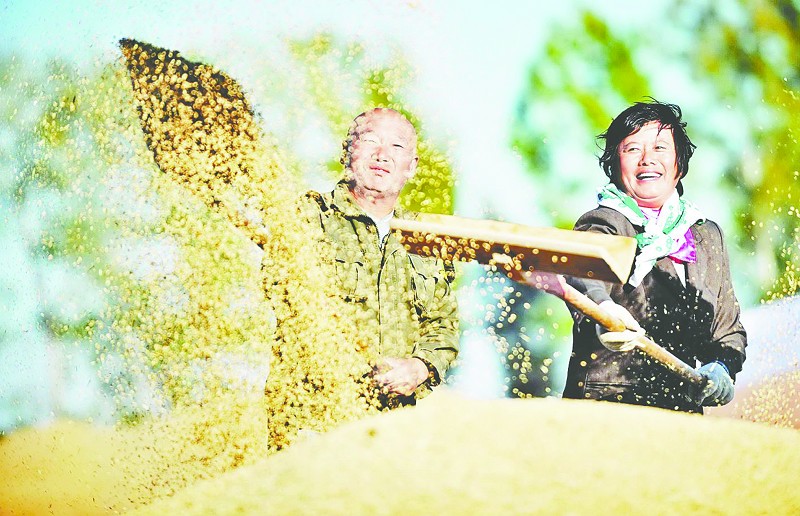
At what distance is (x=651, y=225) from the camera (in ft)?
12.0

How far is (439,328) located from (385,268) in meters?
0.36

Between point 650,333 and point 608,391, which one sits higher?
point 650,333

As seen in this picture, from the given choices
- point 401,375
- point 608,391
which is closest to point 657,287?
point 608,391

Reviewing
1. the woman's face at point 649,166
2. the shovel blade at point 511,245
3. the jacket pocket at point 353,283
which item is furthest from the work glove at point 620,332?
the jacket pocket at point 353,283

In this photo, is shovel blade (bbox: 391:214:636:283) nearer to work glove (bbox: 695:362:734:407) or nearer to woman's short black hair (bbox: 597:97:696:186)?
woman's short black hair (bbox: 597:97:696:186)

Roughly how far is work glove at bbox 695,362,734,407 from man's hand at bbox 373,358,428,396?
1.33 m

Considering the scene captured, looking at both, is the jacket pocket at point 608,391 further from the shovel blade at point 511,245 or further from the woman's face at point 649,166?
the woman's face at point 649,166

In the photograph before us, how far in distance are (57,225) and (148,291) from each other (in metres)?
0.73

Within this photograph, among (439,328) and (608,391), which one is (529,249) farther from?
(608,391)

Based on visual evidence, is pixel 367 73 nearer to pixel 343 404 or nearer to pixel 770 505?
pixel 343 404

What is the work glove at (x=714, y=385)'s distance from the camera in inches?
145

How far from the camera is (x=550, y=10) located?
3592 millimetres

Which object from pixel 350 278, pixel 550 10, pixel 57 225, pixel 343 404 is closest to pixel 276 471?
pixel 343 404

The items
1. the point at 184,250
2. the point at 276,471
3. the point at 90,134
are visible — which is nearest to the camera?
the point at 276,471
